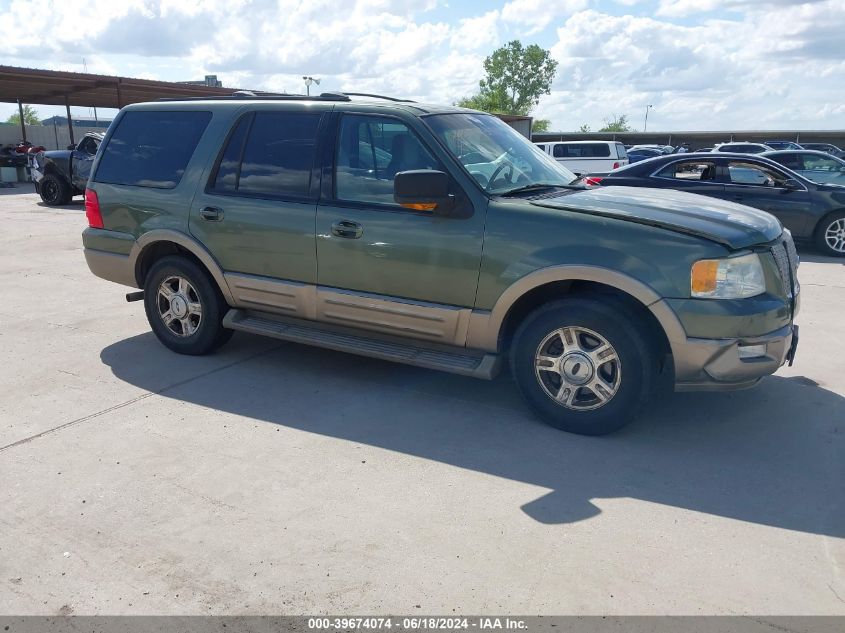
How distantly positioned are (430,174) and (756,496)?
241cm

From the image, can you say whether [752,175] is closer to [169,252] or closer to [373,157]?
[373,157]

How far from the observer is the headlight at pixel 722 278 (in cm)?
392

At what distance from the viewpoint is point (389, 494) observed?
3672 millimetres

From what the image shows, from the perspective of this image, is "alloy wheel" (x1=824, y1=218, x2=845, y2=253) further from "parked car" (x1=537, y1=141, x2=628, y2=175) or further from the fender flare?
"parked car" (x1=537, y1=141, x2=628, y2=175)

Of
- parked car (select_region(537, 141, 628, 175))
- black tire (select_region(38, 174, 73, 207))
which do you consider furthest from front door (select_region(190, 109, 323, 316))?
parked car (select_region(537, 141, 628, 175))

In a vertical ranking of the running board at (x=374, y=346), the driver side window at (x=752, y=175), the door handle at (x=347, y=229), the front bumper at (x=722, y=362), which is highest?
the driver side window at (x=752, y=175)

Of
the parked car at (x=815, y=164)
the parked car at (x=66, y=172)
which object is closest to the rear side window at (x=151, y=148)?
the parked car at (x=815, y=164)

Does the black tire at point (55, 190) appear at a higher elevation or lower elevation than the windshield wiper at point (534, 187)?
lower

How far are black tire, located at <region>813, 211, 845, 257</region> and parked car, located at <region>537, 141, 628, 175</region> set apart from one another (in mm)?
10628

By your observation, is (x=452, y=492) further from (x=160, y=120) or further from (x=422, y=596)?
(x=160, y=120)

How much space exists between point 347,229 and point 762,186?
852cm

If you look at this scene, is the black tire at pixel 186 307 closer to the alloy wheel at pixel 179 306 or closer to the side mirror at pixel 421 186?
the alloy wheel at pixel 179 306

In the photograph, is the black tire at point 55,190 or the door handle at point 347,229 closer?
the door handle at point 347,229

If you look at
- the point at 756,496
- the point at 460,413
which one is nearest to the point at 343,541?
the point at 460,413
